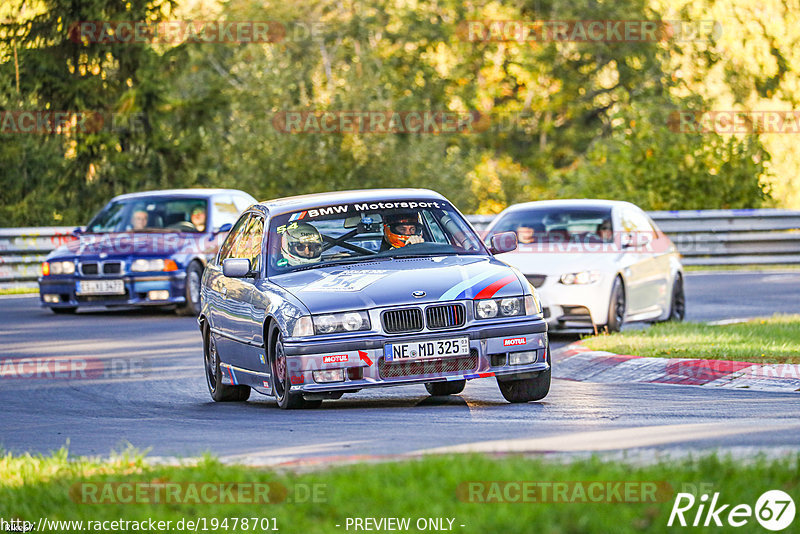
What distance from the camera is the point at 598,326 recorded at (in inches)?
637

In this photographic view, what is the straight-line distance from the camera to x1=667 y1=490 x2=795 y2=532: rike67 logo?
5410mm

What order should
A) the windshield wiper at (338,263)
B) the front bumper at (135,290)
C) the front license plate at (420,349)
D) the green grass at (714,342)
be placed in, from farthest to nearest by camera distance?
the front bumper at (135,290) → the green grass at (714,342) → the windshield wiper at (338,263) → the front license plate at (420,349)

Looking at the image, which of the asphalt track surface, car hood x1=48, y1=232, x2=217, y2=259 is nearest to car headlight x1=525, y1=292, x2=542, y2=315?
the asphalt track surface

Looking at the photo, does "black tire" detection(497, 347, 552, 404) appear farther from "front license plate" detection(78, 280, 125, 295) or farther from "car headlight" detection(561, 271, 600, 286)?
"front license plate" detection(78, 280, 125, 295)

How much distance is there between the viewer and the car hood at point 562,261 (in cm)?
1602

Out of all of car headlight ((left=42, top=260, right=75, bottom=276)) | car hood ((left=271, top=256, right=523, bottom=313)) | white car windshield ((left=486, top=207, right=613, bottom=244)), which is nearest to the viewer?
car hood ((left=271, top=256, right=523, bottom=313))

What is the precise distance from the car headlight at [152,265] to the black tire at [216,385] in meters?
8.34

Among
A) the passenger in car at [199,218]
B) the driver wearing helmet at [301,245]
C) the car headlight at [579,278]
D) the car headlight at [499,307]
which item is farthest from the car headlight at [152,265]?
the car headlight at [499,307]

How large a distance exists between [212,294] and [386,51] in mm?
43360

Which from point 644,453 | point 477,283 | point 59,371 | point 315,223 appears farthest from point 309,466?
point 59,371

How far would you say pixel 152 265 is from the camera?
20250 millimetres

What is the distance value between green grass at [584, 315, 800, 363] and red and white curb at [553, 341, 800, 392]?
19 centimetres

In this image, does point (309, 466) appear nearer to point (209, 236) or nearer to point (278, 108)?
point (209, 236)

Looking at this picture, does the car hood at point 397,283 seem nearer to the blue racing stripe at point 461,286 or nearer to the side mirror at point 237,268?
the blue racing stripe at point 461,286
